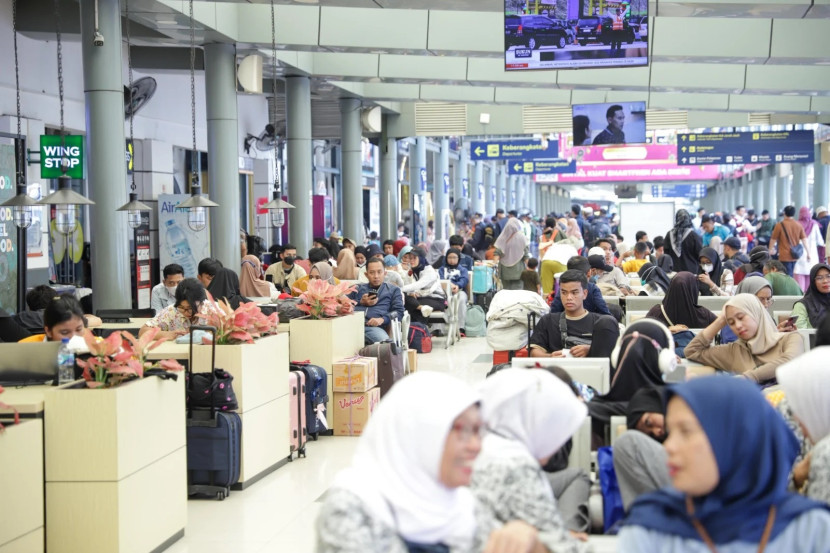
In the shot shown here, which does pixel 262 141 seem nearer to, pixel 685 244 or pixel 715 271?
pixel 685 244

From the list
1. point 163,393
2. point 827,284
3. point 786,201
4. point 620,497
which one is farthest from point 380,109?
point 786,201

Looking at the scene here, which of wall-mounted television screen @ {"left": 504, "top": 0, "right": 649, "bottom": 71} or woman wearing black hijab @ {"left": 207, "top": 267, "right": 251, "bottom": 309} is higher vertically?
wall-mounted television screen @ {"left": 504, "top": 0, "right": 649, "bottom": 71}

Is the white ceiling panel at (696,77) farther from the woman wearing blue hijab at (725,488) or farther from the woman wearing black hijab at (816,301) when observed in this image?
the woman wearing blue hijab at (725,488)

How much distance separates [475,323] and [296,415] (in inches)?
355

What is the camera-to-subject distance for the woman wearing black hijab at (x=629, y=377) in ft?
18.1

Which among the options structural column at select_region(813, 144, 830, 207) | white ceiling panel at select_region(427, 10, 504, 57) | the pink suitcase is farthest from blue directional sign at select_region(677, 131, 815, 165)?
the pink suitcase

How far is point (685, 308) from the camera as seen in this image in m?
9.02

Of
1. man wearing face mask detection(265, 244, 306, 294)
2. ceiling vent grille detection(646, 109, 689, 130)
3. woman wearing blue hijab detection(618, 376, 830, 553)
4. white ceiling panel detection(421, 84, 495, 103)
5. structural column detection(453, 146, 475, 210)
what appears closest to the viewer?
woman wearing blue hijab detection(618, 376, 830, 553)

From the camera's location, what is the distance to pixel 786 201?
45.1m

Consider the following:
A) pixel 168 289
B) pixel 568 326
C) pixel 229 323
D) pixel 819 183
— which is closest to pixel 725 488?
pixel 229 323

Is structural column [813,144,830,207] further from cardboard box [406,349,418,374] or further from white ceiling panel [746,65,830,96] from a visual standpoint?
cardboard box [406,349,418,374]

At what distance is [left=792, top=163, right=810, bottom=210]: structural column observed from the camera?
3739 centimetres

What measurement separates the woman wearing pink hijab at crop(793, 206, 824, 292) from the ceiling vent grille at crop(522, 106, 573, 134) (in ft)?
18.8

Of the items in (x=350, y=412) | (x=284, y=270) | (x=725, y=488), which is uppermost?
(x=725, y=488)
